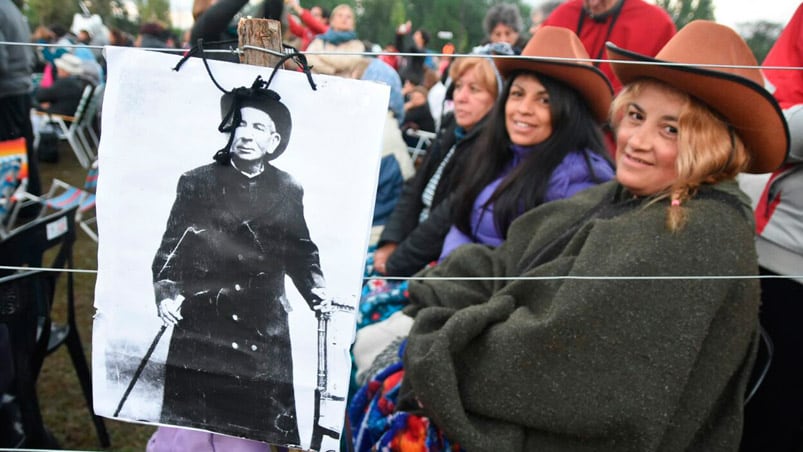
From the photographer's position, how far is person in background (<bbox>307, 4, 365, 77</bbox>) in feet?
10.7

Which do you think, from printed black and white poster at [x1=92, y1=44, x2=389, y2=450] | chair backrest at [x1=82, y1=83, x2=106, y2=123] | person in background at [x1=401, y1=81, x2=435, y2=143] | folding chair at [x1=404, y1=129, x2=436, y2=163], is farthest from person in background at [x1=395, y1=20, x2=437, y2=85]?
printed black and white poster at [x1=92, y1=44, x2=389, y2=450]

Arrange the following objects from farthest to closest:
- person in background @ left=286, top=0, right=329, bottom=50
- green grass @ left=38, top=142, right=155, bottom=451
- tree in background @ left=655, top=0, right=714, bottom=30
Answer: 1. person in background @ left=286, top=0, right=329, bottom=50
2. green grass @ left=38, top=142, right=155, bottom=451
3. tree in background @ left=655, top=0, right=714, bottom=30

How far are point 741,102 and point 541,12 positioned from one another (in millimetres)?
2672

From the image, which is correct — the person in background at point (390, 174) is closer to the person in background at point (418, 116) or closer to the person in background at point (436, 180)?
the person in background at point (436, 180)

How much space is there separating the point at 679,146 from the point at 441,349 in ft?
2.24

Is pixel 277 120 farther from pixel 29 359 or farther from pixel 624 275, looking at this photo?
pixel 29 359

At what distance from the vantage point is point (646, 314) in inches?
47.0

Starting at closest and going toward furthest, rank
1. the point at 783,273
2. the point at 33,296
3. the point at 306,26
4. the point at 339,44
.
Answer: the point at 783,273, the point at 33,296, the point at 339,44, the point at 306,26

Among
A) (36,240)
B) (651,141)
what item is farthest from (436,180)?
(36,240)

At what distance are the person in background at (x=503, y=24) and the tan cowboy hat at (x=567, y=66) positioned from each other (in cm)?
163

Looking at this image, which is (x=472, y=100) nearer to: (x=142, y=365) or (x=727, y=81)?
(x=727, y=81)

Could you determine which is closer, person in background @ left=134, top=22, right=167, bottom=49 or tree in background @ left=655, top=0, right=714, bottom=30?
tree in background @ left=655, top=0, right=714, bottom=30

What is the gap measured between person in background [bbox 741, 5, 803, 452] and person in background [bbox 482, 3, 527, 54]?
2.08m

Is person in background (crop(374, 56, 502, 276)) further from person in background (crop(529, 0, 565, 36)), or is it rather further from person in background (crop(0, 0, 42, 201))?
person in background (crop(0, 0, 42, 201))
